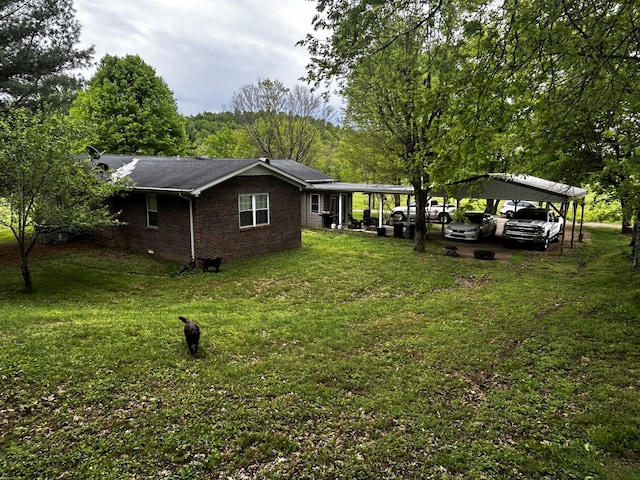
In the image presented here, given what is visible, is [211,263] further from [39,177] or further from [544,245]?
[544,245]

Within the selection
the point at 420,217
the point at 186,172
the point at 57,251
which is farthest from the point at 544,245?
the point at 57,251

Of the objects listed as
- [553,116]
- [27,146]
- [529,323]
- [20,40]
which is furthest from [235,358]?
[20,40]

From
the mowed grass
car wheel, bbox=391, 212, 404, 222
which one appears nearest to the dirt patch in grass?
the mowed grass

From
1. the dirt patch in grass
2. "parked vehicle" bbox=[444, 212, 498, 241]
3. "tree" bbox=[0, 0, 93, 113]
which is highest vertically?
"tree" bbox=[0, 0, 93, 113]

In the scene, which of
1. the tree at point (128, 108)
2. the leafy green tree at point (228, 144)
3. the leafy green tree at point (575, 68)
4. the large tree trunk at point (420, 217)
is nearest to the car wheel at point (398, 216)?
the large tree trunk at point (420, 217)

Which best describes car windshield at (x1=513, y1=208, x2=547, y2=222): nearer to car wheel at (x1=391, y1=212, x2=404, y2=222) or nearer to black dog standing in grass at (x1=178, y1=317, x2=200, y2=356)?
car wheel at (x1=391, y1=212, x2=404, y2=222)

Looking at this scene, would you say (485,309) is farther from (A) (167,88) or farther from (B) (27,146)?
(A) (167,88)

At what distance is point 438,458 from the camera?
4.13 m

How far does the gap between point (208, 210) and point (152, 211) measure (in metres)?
2.97

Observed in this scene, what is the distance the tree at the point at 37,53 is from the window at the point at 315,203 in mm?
13797

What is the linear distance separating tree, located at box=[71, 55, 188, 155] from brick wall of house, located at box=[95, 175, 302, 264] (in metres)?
17.7

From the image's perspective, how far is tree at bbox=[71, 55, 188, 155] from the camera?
1249 inches

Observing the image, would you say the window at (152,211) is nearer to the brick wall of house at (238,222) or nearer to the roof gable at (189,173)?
the roof gable at (189,173)

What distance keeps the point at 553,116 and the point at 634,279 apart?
741 centimetres
